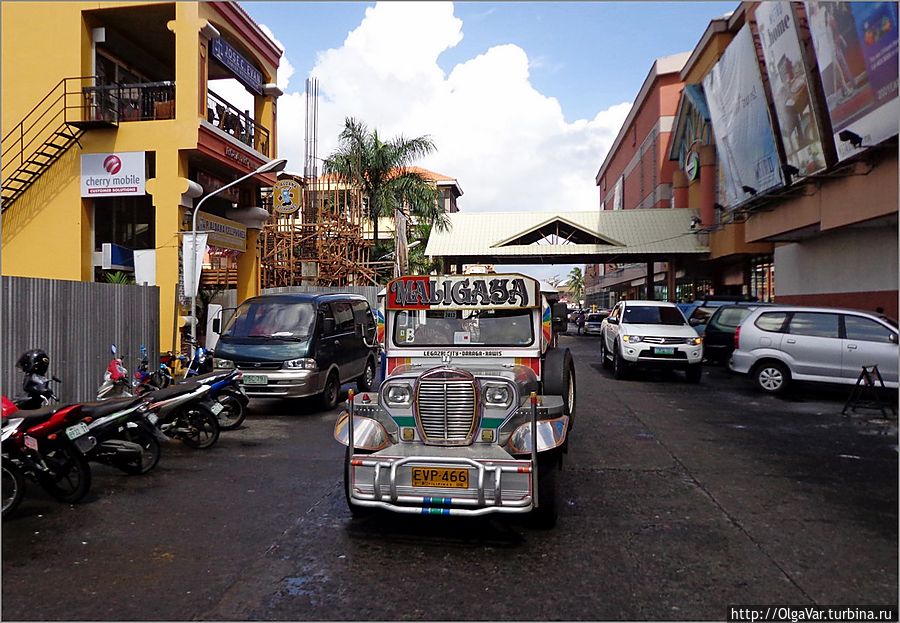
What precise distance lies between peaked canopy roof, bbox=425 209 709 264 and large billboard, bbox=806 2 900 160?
13.7 meters

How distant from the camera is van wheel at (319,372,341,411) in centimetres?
1112

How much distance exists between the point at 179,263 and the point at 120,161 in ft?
10.2

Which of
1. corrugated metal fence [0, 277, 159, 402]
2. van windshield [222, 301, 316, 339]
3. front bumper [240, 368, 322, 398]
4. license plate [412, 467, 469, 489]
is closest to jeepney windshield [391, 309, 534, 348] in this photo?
license plate [412, 467, 469, 489]

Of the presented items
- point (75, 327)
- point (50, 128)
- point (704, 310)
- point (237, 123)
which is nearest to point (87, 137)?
point (50, 128)

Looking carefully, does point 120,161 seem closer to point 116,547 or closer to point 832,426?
point 116,547

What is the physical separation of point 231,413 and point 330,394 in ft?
6.97

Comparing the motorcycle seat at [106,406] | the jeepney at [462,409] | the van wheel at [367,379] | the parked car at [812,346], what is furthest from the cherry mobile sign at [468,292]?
the parked car at [812,346]

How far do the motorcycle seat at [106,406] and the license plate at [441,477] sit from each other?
3.55m

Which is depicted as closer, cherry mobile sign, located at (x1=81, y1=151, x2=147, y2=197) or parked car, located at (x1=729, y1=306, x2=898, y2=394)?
parked car, located at (x1=729, y1=306, x2=898, y2=394)

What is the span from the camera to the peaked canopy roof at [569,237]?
1139 inches

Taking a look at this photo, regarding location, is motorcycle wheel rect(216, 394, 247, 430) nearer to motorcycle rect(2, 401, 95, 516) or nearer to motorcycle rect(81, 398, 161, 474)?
motorcycle rect(81, 398, 161, 474)

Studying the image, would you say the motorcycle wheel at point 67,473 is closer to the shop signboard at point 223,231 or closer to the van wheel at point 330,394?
the van wheel at point 330,394

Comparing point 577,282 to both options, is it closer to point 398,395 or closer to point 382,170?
point 382,170

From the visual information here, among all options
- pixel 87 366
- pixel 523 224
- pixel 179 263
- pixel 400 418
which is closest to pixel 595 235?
pixel 523 224
